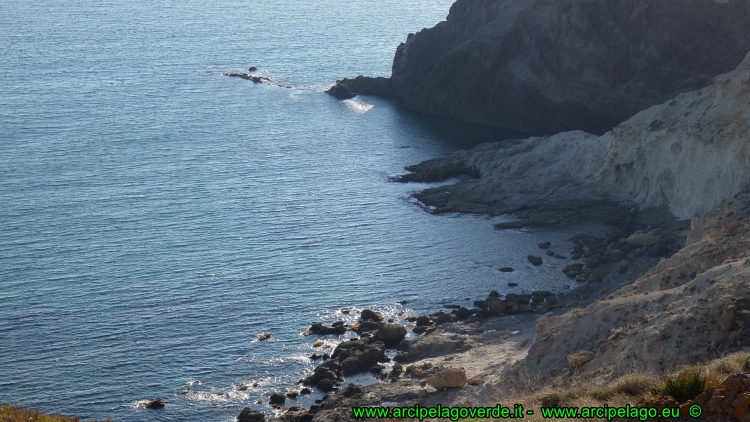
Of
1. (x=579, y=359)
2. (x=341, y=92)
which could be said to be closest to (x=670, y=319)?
(x=579, y=359)

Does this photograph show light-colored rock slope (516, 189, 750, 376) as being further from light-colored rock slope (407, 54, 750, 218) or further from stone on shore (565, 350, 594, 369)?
light-colored rock slope (407, 54, 750, 218)

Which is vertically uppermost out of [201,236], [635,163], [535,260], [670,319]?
[635,163]

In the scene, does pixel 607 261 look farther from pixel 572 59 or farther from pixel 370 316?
pixel 572 59

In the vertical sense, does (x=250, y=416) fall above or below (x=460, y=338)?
below

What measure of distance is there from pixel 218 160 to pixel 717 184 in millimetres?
48586

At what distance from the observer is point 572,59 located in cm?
9175

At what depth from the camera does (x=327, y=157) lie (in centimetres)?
8488

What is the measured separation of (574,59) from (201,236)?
50433mm

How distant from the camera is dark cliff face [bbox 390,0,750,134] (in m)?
82.9

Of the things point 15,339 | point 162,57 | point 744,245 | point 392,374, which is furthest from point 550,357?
point 162,57

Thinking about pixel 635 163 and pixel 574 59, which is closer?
pixel 635 163

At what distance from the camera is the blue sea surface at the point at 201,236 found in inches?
1657

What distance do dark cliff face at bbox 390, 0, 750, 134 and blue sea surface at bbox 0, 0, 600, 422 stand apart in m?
6.44

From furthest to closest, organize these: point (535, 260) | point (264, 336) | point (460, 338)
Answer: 1. point (535, 260)
2. point (264, 336)
3. point (460, 338)
